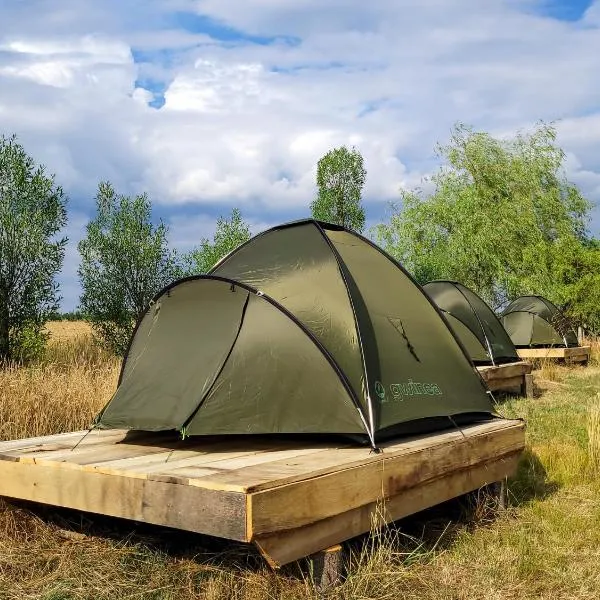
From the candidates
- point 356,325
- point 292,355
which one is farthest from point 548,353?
point 292,355

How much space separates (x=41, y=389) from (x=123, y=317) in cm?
1050

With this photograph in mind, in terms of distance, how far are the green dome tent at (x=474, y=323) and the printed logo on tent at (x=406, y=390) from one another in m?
6.11

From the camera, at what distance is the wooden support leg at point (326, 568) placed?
379 centimetres

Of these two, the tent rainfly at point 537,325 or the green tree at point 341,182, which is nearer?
the tent rainfly at point 537,325

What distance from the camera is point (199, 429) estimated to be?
462 centimetres

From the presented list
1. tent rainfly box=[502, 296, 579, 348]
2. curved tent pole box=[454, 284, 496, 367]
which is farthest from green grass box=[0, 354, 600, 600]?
tent rainfly box=[502, 296, 579, 348]

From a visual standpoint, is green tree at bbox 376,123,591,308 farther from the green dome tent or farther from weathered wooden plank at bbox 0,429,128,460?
weathered wooden plank at bbox 0,429,128,460

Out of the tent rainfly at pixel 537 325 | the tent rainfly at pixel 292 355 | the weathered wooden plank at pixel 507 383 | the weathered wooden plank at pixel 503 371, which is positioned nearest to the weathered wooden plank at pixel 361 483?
the tent rainfly at pixel 292 355

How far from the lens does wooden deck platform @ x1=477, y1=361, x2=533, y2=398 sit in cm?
1080

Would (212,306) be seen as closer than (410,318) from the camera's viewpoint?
A: Yes

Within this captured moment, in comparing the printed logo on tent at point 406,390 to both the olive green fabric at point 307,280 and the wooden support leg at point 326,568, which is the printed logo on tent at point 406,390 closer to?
the olive green fabric at point 307,280

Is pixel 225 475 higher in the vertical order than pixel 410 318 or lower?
lower

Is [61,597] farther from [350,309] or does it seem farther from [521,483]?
[521,483]

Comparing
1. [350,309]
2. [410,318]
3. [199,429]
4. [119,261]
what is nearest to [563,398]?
[410,318]
